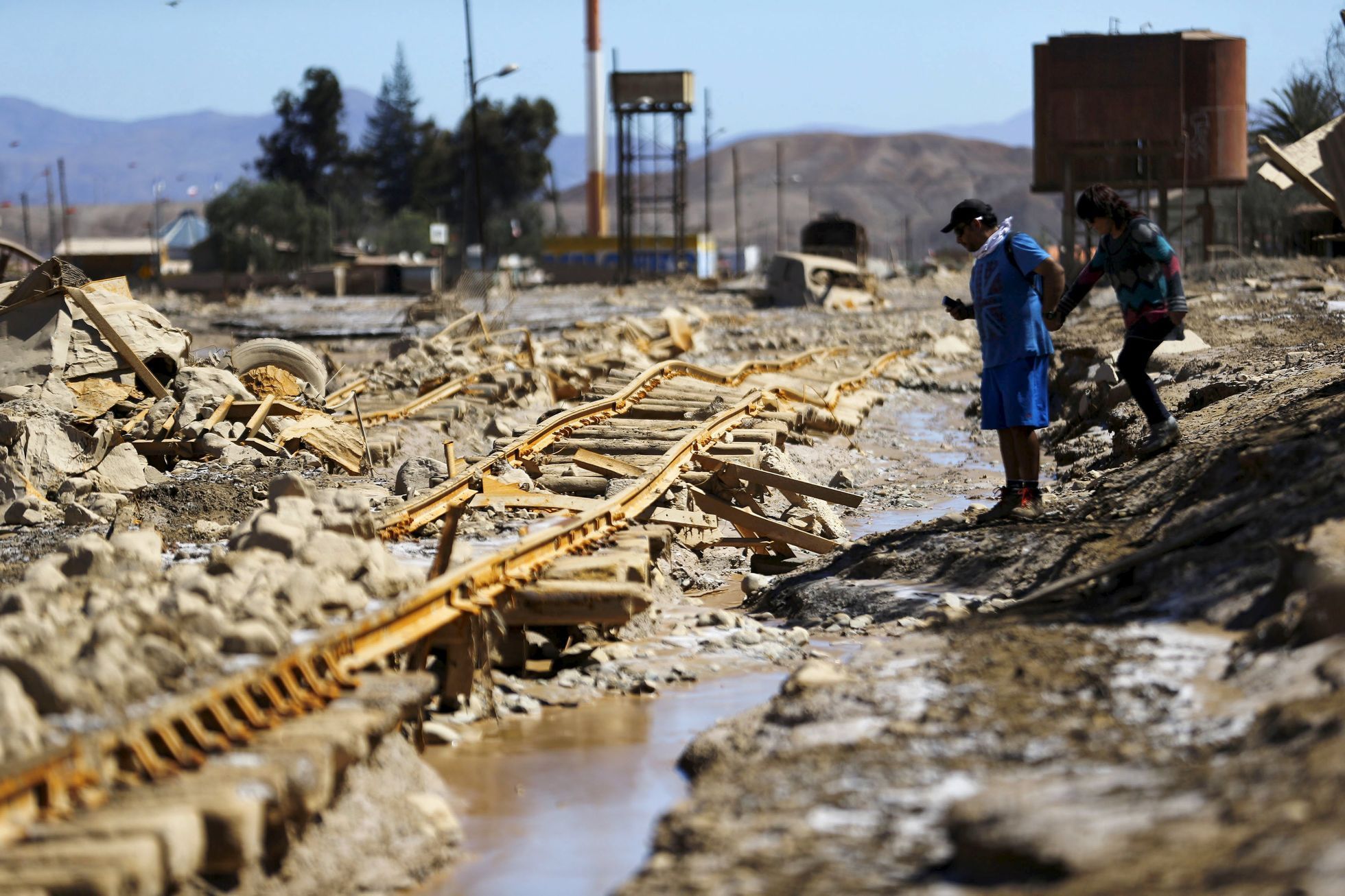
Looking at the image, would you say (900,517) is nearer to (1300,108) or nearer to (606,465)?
(606,465)

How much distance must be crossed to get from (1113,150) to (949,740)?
32.4 meters

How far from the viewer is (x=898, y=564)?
24.3ft

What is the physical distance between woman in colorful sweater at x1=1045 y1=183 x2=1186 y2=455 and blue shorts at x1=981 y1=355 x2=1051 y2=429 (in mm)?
307

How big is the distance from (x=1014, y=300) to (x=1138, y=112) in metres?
28.9

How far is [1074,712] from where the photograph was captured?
14.1 feet

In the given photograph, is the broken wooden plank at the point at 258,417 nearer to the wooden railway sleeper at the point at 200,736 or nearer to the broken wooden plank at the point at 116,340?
the broken wooden plank at the point at 116,340

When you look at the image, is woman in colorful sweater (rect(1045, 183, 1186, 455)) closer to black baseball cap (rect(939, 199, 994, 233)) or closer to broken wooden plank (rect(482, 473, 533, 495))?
black baseball cap (rect(939, 199, 994, 233))

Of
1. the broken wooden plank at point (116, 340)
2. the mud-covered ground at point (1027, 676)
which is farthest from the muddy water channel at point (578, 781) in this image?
the broken wooden plank at point (116, 340)

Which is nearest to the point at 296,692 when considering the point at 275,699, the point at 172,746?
the point at 275,699

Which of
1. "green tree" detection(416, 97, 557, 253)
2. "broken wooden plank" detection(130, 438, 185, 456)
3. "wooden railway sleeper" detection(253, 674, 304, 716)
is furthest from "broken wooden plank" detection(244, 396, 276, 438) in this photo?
"green tree" detection(416, 97, 557, 253)

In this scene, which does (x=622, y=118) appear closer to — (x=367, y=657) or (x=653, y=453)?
(x=653, y=453)

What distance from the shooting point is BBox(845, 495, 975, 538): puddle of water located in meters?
9.96

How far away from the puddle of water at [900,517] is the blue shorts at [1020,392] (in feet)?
7.78

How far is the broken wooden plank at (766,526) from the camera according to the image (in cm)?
839
